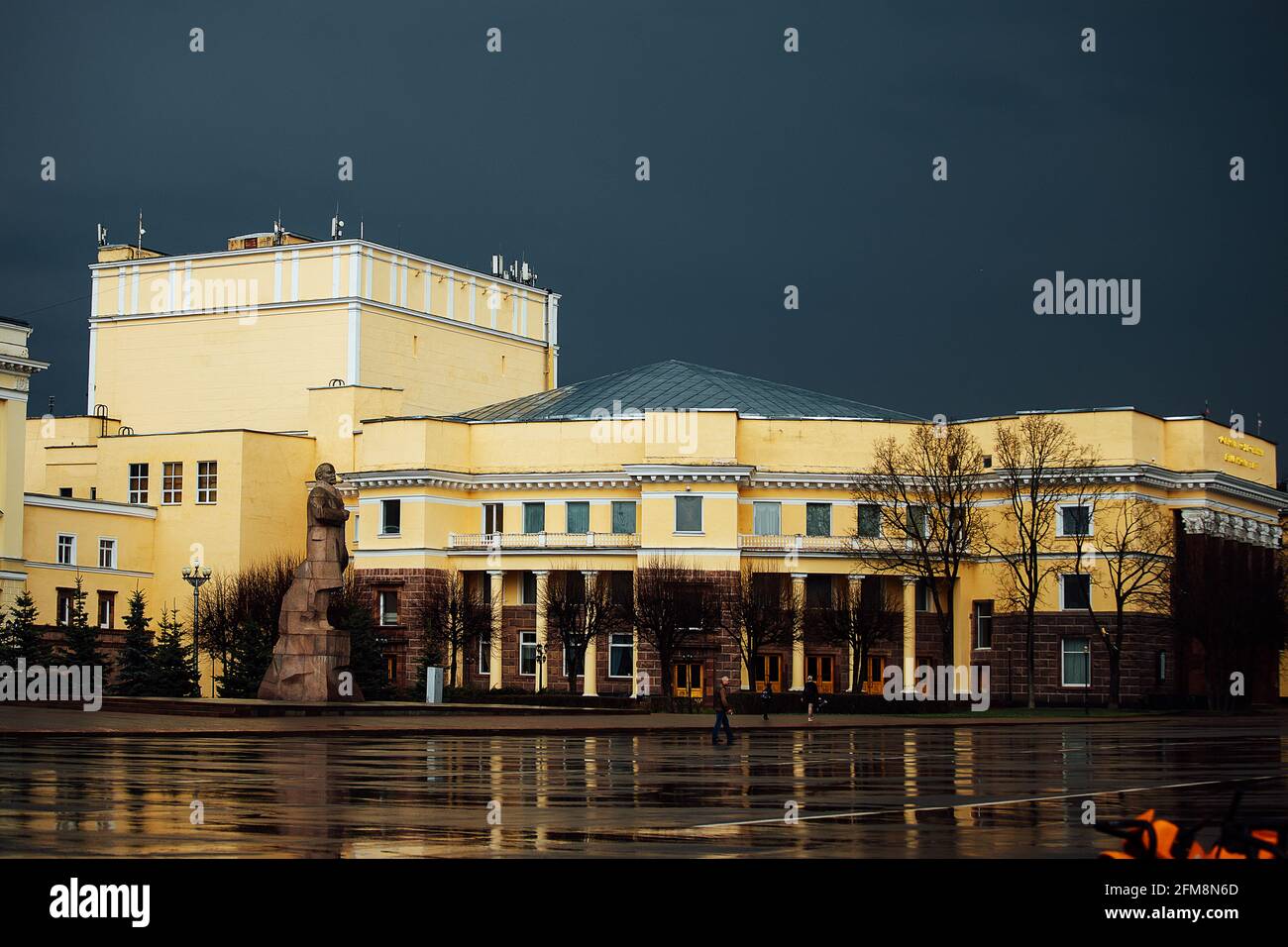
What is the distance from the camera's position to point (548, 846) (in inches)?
656

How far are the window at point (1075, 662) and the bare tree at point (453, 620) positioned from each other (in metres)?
28.0

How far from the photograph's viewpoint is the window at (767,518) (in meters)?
95.9

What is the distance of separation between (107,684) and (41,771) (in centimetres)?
4753

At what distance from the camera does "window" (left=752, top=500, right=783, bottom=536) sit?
95.9m

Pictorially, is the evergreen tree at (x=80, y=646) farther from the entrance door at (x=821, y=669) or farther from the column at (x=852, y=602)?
the entrance door at (x=821, y=669)

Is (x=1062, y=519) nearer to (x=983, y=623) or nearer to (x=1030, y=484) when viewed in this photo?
(x=1030, y=484)

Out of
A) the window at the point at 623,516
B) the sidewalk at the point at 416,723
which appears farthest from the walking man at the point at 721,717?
the window at the point at 623,516

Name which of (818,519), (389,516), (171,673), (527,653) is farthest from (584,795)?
(389,516)

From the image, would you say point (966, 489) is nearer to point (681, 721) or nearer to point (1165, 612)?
point (1165, 612)

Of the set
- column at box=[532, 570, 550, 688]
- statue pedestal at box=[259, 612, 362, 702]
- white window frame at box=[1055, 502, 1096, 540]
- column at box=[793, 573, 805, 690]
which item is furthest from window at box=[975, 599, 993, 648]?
statue pedestal at box=[259, 612, 362, 702]

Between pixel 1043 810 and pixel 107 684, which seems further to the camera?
pixel 107 684

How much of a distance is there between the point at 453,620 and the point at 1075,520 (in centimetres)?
3055

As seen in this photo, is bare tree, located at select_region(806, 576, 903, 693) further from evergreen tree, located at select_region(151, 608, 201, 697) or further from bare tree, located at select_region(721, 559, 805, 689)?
evergreen tree, located at select_region(151, 608, 201, 697)
